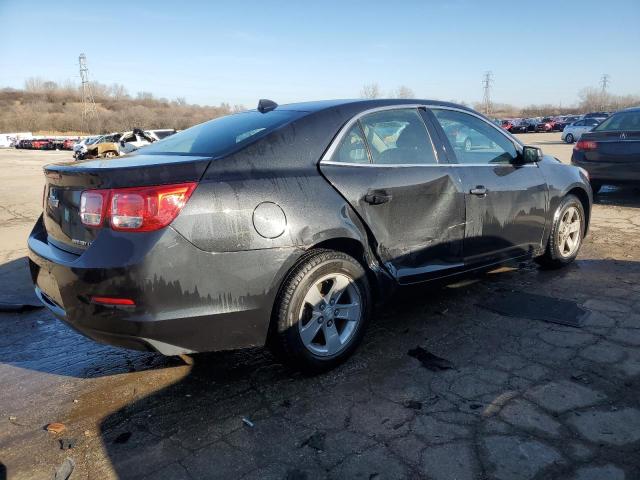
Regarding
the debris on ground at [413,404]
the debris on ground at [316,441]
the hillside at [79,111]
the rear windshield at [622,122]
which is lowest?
the debris on ground at [316,441]

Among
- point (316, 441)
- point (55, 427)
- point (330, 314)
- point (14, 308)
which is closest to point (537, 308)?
point (330, 314)

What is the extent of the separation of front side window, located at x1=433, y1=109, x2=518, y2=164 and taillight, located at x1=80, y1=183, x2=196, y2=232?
7.37ft

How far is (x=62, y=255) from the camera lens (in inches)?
110

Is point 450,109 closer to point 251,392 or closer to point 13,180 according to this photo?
point 251,392

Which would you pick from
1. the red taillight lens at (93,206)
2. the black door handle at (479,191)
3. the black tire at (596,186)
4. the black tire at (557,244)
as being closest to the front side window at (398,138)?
the black door handle at (479,191)

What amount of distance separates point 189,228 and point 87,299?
0.64 meters

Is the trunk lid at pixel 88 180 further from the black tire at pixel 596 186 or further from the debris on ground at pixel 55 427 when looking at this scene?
the black tire at pixel 596 186

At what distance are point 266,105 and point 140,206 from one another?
64.6 inches

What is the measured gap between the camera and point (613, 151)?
8.21m

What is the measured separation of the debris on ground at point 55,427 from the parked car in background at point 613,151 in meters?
8.43

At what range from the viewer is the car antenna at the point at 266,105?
3785mm

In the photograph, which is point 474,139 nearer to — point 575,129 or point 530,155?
point 530,155

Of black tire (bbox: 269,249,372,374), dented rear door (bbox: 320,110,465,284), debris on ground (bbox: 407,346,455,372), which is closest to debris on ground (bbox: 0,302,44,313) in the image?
black tire (bbox: 269,249,372,374)

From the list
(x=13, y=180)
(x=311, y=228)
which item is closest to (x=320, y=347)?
(x=311, y=228)
